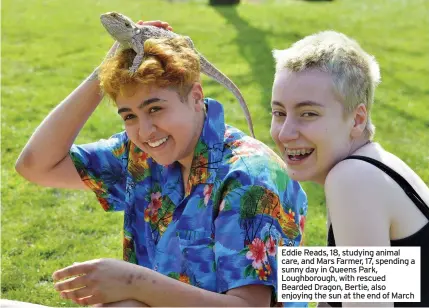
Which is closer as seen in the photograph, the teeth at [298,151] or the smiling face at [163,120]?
the teeth at [298,151]

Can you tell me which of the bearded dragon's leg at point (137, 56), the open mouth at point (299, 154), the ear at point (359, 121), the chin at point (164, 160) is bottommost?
the open mouth at point (299, 154)

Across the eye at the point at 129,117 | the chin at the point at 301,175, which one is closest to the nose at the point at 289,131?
the chin at the point at 301,175

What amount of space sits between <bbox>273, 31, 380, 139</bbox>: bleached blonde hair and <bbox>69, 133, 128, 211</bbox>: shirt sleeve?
3.84 ft

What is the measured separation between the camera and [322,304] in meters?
2.45

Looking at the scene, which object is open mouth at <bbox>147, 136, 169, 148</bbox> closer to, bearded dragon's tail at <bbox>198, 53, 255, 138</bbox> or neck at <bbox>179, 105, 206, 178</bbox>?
neck at <bbox>179, 105, 206, 178</bbox>

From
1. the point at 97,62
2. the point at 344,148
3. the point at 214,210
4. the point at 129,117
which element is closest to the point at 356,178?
the point at 344,148

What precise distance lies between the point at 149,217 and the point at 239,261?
63cm

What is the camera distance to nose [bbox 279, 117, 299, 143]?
229 cm

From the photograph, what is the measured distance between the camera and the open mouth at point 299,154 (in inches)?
91.8

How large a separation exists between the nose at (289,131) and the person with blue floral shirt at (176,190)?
353mm

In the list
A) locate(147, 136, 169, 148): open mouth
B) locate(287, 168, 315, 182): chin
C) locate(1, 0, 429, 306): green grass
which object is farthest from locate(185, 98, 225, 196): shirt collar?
locate(1, 0, 429, 306): green grass

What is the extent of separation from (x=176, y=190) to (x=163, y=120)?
33 centimetres

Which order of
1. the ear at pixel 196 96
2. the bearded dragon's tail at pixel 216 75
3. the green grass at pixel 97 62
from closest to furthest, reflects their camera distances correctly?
the ear at pixel 196 96, the bearded dragon's tail at pixel 216 75, the green grass at pixel 97 62

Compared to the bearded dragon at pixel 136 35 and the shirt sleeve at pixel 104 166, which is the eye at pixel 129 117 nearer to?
the bearded dragon at pixel 136 35
